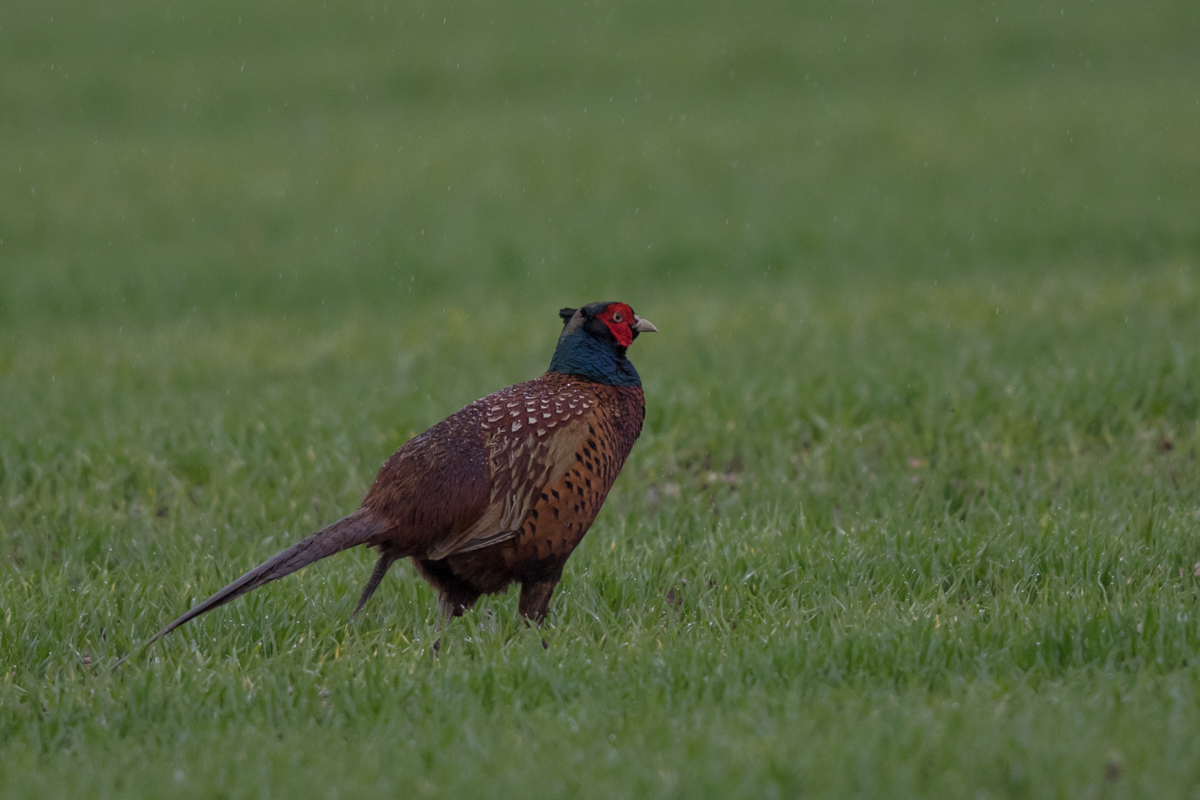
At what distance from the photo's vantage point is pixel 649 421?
6.85 metres

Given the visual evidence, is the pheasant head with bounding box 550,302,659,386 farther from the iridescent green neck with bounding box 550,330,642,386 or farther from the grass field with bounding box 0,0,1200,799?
the grass field with bounding box 0,0,1200,799

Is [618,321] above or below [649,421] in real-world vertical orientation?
above

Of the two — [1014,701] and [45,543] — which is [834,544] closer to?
[1014,701]

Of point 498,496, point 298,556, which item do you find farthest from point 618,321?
point 298,556

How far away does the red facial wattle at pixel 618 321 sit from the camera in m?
4.40

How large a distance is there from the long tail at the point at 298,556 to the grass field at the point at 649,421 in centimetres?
23

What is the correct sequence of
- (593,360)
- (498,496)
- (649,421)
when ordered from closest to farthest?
1. (498,496)
2. (593,360)
3. (649,421)

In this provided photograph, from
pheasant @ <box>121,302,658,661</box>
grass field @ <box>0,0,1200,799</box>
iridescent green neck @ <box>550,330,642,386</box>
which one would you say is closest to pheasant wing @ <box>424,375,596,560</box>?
pheasant @ <box>121,302,658,661</box>

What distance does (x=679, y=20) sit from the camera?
24.3 meters

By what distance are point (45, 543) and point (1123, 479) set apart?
494cm

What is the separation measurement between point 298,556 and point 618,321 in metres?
1.37

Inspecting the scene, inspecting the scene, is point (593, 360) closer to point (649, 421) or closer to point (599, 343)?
point (599, 343)

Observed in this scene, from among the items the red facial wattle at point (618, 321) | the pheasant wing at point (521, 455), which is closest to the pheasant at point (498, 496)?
the pheasant wing at point (521, 455)

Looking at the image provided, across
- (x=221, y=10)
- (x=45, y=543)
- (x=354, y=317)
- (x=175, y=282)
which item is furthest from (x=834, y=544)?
(x=221, y=10)
